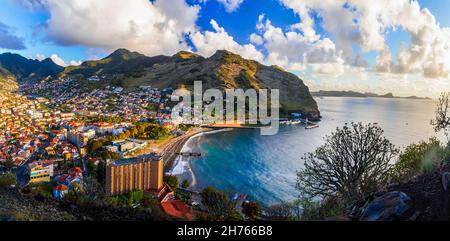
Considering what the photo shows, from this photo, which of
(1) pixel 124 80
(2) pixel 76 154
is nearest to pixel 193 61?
(1) pixel 124 80

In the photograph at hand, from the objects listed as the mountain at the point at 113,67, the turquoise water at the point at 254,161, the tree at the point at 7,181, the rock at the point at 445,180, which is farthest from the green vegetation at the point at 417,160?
the mountain at the point at 113,67

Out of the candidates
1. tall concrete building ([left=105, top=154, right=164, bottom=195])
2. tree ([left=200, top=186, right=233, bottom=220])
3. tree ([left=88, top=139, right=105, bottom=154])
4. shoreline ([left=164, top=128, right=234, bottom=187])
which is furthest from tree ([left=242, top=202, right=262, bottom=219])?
tree ([left=88, top=139, right=105, bottom=154])

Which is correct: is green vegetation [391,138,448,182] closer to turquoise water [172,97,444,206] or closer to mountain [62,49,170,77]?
turquoise water [172,97,444,206]

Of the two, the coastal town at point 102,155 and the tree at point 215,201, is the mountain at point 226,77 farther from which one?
the tree at point 215,201

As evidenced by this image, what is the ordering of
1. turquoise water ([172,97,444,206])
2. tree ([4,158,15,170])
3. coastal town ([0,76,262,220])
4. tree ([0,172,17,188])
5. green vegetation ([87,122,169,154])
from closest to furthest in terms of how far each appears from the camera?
tree ([0,172,17,188]) < coastal town ([0,76,262,220]) < turquoise water ([172,97,444,206]) < tree ([4,158,15,170]) < green vegetation ([87,122,169,154])

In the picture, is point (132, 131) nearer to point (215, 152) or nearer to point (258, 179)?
point (215, 152)
